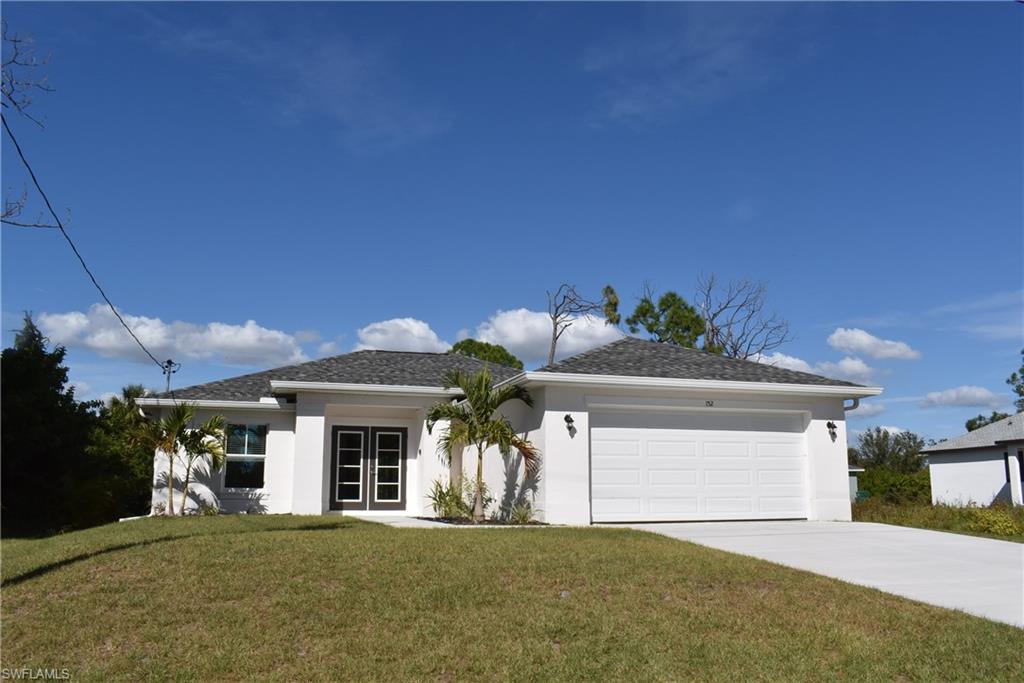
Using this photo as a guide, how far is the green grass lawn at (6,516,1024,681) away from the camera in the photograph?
5.96 m

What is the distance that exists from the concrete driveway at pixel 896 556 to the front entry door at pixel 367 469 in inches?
291

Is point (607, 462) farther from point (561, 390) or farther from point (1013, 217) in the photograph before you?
point (1013, 217)

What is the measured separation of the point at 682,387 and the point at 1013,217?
29.2ft

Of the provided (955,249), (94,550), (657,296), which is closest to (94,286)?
(94,550)

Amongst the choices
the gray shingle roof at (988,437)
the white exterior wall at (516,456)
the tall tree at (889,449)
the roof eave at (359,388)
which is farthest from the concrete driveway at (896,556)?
the tall tree at (889,449)

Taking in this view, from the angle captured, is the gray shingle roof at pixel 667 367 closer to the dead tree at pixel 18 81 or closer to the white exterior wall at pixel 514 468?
the white exterior wall at pixel 514 468

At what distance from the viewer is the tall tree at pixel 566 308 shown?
35.9m

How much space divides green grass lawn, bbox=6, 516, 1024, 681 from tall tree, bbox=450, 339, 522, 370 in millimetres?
31738

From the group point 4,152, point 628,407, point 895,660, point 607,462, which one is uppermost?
point 4,152

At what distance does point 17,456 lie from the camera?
17.5 m

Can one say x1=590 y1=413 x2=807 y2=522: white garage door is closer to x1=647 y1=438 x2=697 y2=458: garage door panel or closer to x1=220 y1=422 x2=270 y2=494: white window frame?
x1=647 y1=438 x2=697 y2=458: garage door panel

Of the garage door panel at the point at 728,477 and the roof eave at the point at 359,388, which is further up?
the roof eave at the point at 359,388

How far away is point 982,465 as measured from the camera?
3297cm

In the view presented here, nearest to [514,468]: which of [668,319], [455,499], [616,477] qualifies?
[455,499]
